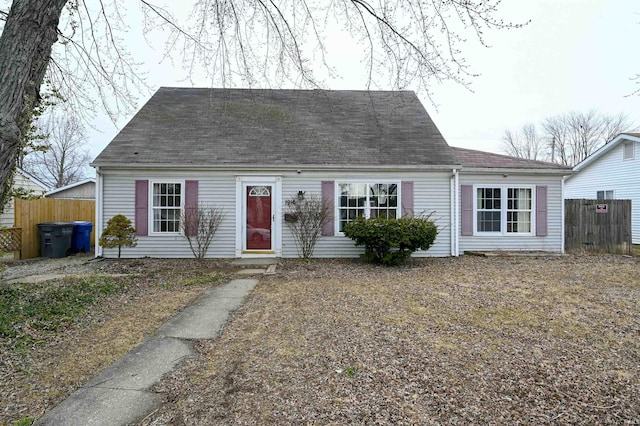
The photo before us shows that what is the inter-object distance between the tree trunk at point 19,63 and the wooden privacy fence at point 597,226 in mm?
13578

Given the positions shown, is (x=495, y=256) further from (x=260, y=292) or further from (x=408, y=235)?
(x=260, y=292)

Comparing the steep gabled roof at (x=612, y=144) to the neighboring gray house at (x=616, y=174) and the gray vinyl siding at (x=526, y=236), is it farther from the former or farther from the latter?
the gray vinyl siding at (x=526, y=236)

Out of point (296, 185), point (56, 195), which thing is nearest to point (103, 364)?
point (296, 185)

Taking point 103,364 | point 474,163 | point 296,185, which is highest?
point 474,163

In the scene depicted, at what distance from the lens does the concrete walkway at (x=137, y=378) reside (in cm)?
247

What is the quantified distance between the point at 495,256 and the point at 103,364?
33.1 ft

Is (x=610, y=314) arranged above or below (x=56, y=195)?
below

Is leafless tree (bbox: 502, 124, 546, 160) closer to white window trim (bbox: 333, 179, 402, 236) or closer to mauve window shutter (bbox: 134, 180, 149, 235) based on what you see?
white window trim (bbox: 333, 179, 402, 236)

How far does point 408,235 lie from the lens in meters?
8.33

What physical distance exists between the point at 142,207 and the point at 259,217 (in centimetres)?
329

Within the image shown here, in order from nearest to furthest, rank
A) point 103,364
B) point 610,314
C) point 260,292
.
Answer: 1. point 103,364
2. point 610,314
3. point 260,292

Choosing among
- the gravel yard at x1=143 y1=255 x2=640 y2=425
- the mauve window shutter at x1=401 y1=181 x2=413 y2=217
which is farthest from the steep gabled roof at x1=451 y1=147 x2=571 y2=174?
the gravel yard at x1=143 y1=255 x2=640 y2=425

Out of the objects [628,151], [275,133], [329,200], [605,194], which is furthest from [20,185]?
[605,194]

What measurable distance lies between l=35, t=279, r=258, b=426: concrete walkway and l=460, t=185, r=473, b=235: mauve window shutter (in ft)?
26.6
